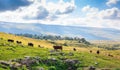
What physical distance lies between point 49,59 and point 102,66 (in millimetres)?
16512

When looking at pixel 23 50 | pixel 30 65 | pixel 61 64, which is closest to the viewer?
pixel 30 65

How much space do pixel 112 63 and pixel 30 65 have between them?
2975 centimetres

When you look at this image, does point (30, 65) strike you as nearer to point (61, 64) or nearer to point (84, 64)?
point (61, 64)

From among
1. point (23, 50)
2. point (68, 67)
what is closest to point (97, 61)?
point (68, 67)

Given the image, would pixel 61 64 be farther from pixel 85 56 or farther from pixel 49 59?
pixel 85 56

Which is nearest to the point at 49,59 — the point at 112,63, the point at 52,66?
the point at 52,66

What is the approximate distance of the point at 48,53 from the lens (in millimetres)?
98312

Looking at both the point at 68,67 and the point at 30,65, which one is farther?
the point at 68,67

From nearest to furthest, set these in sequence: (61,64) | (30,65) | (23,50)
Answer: (30,65)
(61,64)
(23,50)

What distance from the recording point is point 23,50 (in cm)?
9812

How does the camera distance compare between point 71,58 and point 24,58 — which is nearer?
point 24,58

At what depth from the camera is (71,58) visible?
96125mm

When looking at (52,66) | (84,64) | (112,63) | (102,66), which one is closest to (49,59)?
(52,66)

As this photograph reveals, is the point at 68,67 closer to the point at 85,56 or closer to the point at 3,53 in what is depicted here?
the point at 85,56
